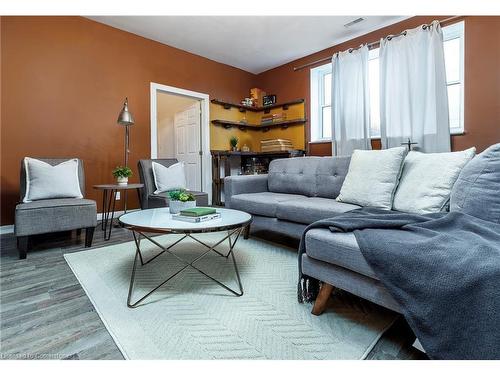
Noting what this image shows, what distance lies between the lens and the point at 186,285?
1694 mm

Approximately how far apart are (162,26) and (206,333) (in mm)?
3915

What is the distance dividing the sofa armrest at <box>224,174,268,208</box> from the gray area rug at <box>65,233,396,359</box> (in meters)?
0.98

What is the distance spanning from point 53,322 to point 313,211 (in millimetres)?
1684

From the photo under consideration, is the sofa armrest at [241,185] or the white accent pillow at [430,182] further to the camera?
the sofa armrest at [241,185]

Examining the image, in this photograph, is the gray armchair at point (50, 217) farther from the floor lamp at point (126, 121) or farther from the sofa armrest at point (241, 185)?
the sofa armrest at point (241, 185)

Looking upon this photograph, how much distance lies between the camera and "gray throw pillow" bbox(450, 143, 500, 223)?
1368 mm

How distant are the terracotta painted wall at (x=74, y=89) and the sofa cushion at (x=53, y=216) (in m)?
1.14

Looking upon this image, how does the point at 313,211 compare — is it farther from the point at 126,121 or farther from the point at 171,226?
the point at 126,121

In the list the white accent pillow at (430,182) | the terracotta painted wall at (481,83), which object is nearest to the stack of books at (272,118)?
the terracotta painted wall at (481,83)

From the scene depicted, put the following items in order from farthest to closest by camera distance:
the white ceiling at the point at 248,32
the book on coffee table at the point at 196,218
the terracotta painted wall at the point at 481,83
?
the white ceiling at the point at 248,32
the terracotta painted wall at the point at 481,83
the book on coffee table at the point at 196,218

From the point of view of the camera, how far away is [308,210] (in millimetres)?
2139

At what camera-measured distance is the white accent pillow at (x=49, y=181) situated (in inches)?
99.3
